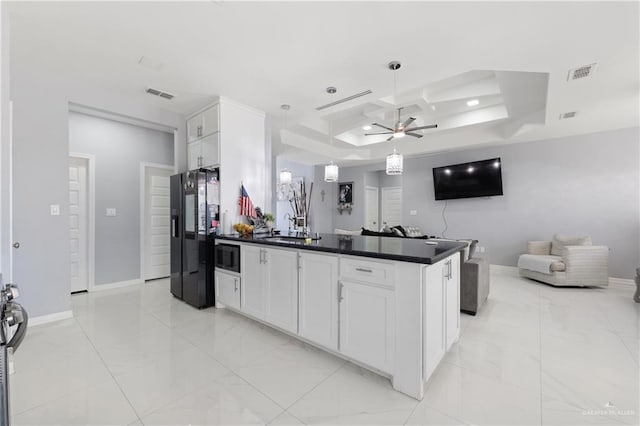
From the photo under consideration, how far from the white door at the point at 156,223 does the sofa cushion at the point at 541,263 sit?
21.0 feet

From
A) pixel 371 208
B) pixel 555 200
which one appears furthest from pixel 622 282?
pixel 371 208

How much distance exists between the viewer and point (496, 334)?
8.77ft

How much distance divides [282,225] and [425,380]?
6.51 metres

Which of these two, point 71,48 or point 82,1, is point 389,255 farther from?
point 71,48

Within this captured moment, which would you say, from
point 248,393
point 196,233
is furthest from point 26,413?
point 196,233

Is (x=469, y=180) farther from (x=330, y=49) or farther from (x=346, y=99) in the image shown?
(x=330, y=49)

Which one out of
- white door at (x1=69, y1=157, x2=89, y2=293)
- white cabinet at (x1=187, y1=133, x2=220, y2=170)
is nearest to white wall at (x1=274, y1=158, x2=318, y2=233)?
white cabinet at (x1=187, y1=133, x2=220, y2=170)

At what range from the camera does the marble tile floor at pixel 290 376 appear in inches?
63.7

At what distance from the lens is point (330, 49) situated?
2.55 metres

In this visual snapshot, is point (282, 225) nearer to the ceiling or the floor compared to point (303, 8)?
nearer to the floor

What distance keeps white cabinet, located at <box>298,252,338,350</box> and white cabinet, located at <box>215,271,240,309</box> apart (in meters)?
1.01

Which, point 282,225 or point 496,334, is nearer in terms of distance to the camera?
point 496,334

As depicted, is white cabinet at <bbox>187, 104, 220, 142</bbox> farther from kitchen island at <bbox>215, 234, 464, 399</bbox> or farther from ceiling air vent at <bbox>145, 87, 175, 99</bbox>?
kitchen island at <bbox>215, 234, 464, 399</bbox>

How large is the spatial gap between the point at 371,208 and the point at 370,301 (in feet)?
21.6
